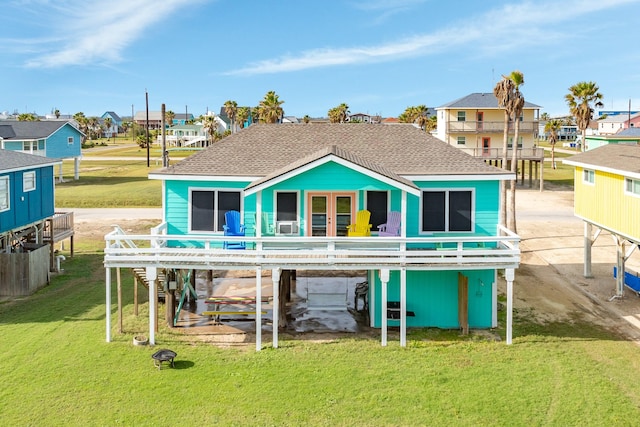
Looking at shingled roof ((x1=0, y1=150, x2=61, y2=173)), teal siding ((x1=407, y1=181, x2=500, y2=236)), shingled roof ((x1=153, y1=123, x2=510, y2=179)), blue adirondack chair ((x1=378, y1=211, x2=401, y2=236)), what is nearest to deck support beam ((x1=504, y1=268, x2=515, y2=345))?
teal siding ((x1=407, y1=181, x2=500, y2=236))

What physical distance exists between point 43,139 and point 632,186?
173ft

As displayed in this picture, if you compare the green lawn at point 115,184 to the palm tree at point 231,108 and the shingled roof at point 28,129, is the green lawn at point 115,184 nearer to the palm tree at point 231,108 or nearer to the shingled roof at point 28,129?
the shingled roof at point 28,129

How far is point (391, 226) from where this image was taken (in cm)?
2019

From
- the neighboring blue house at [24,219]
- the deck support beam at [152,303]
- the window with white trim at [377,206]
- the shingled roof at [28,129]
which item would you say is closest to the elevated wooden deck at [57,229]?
the neighboring blue house at [24,219]

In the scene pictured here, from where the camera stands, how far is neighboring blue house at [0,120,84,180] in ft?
188

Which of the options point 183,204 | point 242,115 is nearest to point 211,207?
point 183,204

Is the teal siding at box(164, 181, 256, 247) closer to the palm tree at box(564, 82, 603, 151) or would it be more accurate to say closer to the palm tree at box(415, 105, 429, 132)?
the palm tree at box(564, 82, 603, 151)

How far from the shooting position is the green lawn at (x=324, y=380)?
14055 mm

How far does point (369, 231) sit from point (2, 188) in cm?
1531

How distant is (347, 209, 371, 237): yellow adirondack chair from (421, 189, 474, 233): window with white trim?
2.23 metres

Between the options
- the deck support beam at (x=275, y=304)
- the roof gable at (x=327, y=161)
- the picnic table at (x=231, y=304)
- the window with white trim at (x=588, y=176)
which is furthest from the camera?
the window with white trim at (x=588, y=176)

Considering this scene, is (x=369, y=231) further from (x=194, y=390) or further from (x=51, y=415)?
(x=51, y=415)

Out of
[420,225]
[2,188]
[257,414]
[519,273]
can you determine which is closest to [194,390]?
[257,414]

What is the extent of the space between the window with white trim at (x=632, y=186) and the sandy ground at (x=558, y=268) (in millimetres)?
4273
